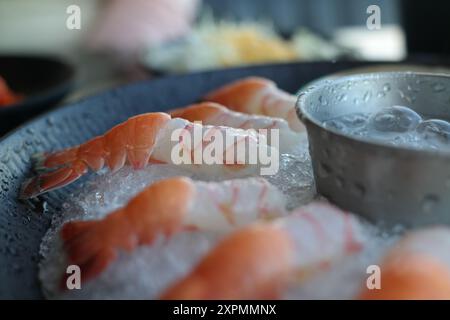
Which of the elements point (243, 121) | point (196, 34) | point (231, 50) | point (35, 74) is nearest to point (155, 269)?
point (243, 121)

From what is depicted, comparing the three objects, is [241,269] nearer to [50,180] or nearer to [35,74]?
[50,180]

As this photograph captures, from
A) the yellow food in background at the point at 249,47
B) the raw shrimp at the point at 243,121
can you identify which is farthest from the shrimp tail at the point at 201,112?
the yellow food in background at the point at 249,47

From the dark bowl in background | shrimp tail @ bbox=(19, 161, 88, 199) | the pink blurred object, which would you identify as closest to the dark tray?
shrimp tail @ bbox=(19, 161, 88, 199)

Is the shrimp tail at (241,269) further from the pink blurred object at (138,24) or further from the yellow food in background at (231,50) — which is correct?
the pink blurred object at (138,24)

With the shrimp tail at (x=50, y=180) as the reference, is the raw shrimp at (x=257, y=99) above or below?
above

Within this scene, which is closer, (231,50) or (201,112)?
(201,112)
